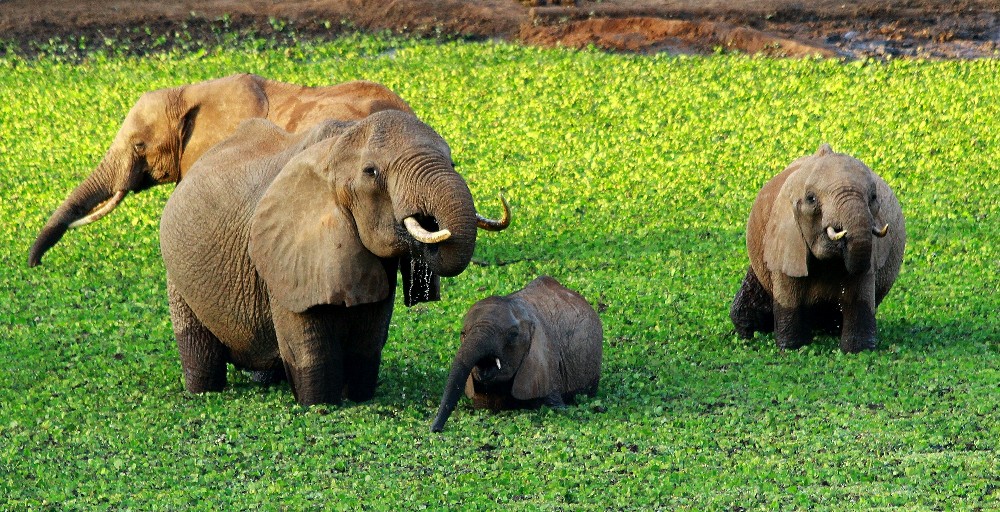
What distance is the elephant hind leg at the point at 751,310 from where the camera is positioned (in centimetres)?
1420

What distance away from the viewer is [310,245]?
36.1 feet

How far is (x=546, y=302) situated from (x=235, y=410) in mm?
2161

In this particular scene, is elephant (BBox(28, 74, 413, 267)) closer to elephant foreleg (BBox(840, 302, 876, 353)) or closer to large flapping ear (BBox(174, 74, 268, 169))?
large flapping ear (BBox(174, 74, 268, 169))

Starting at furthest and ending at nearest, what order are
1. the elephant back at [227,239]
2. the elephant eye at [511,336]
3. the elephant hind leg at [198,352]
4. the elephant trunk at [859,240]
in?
the elephant trunk at [859,240] < the elephant hind leg at [198,352] < the elephant back at [227,239] < the elephant eye at [511,336]

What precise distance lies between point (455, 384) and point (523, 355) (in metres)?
0.56

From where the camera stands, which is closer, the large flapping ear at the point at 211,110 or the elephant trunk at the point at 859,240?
the elephant trunk at the point at 859,240

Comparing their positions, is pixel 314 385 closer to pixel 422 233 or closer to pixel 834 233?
pixel 422 233

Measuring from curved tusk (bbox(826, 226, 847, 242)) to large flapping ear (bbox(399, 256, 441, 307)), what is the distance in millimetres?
3072

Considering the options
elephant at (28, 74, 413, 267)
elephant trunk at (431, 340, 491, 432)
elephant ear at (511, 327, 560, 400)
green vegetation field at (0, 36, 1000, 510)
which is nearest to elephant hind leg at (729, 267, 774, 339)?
green vegetation field at (0, 36, 1000, 510)

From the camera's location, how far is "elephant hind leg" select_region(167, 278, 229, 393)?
12375 millimetres

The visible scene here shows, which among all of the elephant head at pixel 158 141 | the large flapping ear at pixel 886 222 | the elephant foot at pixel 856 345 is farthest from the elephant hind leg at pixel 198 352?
the large flapping ear at pixel 886 222

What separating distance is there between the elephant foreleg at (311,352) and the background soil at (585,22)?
14693 millimetres

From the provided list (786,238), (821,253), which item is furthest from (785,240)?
(821,253)

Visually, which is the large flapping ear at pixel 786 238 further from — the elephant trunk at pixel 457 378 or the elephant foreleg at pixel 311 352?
the elephant foreleg at pixel 311 352
